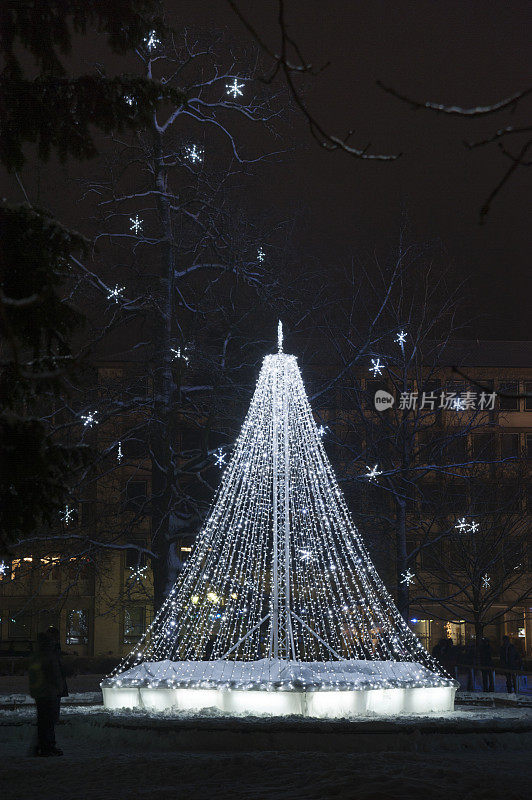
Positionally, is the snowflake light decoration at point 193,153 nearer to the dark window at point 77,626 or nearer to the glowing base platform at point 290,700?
the glowing base platform at point 290,700

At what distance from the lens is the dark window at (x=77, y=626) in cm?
4534

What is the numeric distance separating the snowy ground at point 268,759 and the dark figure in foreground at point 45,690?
0.26 metres

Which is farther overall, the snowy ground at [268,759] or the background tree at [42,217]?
the snowy ground at [268,759]

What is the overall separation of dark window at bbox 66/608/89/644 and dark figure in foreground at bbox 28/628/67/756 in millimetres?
34844

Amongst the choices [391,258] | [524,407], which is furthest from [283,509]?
[524,407]

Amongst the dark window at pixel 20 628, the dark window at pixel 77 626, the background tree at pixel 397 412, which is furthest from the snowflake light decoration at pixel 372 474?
the dark window at pixel 20 628

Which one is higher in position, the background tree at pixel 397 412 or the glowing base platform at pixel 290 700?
the background tree at pixel 397 412

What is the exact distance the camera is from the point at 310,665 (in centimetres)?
1457

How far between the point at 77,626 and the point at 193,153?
29986 mm

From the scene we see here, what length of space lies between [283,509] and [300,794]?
24.9ft

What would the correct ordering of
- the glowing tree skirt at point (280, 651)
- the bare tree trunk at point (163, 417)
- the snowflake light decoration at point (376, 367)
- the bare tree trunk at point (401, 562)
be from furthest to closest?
the bare tree trunk at point (401, 562), the snowflake light decoration at point (376, 367), the bare tree trunk at point (163, 417), the glowing tree skirt at point (280, 651)

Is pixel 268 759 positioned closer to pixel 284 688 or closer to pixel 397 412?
pixel 284 688

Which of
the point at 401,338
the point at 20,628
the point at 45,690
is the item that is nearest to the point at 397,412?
the point at 401,338

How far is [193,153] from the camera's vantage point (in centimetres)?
2106
